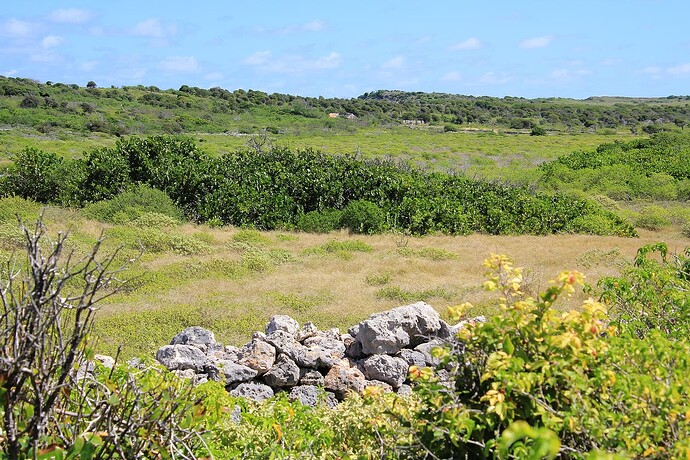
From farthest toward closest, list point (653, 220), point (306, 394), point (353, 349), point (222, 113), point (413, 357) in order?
1. point (222, 113)
2. point (653, 220)
3. point (353, 349)
4. point (413, 357)
5. point (306, 394)

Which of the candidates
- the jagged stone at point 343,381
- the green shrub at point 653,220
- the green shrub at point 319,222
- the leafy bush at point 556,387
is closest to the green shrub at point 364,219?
the green shrub at point 319,222

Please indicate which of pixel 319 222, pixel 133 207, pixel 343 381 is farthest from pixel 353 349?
pixel 133 207

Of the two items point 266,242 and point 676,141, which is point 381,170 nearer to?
point 266,242

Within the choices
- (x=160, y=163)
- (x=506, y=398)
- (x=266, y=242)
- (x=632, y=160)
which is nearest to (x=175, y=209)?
(x=160, y=163)

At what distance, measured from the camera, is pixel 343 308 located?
11.7 metres

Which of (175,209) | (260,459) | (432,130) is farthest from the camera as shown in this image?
(432,130)

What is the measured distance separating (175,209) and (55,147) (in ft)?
60.4

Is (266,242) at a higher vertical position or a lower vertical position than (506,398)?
lower

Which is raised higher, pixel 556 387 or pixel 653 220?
pixel 556 387

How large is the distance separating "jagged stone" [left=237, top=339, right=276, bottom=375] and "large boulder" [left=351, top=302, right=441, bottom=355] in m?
1.30

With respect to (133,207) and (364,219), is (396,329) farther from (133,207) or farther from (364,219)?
(133,207)

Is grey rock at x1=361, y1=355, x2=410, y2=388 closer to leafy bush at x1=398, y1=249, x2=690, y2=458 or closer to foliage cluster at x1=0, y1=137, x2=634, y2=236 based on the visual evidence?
leafy bush at x1=398, y1=249, x2=690, y2=458

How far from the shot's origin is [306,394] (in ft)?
25.0

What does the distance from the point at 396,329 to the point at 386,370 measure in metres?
0.90
